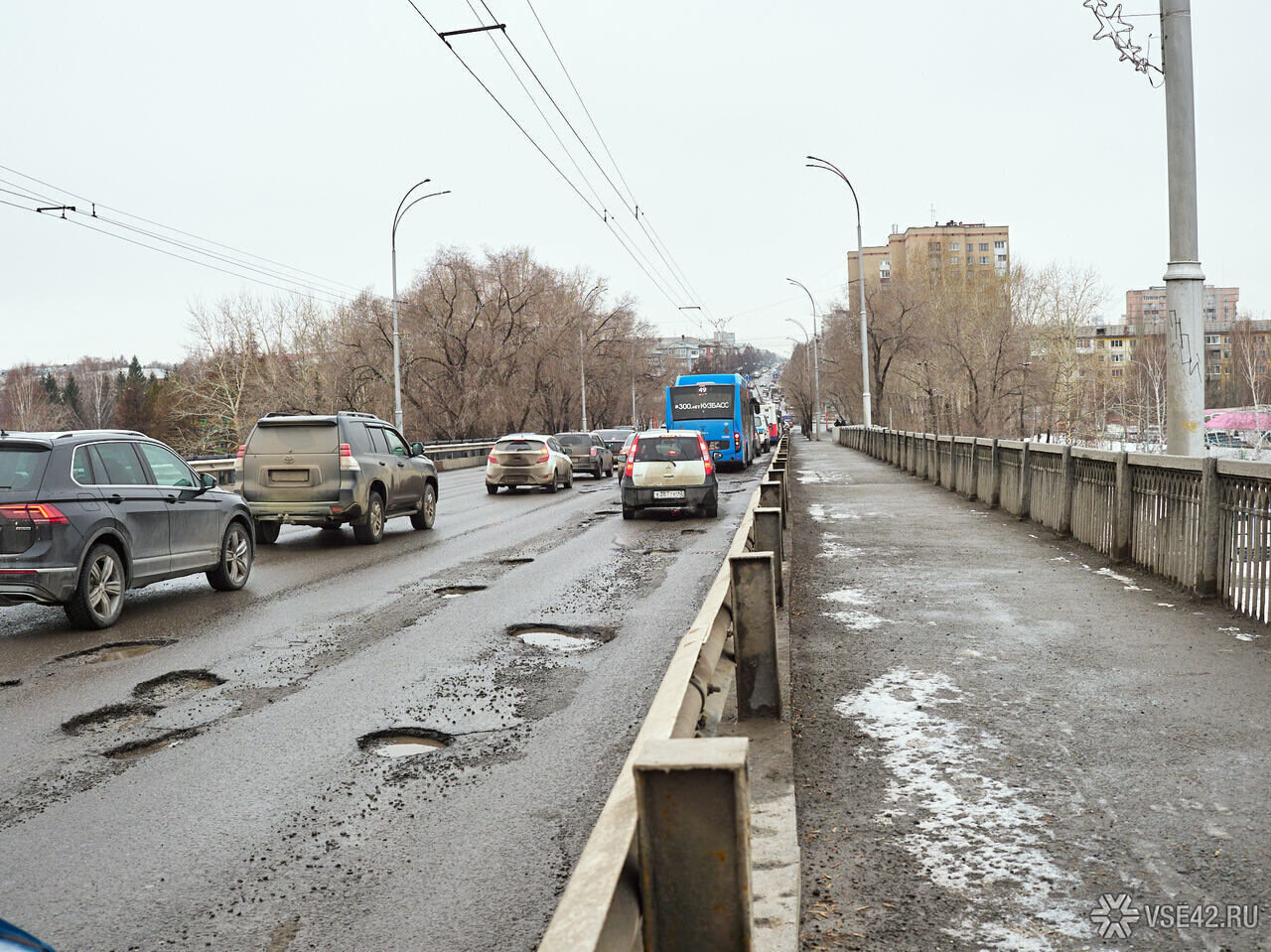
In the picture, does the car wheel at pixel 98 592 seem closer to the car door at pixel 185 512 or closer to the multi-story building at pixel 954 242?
the car door at pixel 185 512

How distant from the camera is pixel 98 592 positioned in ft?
31.7

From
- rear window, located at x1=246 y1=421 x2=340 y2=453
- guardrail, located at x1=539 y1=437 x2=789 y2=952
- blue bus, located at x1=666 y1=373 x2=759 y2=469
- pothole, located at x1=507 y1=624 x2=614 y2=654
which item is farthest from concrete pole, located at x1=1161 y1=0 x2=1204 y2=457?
blue bus, located at x1=666 y1=373 x2=759 y2=469

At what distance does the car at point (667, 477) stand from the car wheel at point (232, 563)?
8.50m

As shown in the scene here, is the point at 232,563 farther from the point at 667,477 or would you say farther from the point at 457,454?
the point at 457,454

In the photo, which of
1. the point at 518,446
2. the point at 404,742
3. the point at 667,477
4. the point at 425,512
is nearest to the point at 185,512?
the point at 404,742

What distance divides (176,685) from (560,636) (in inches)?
113

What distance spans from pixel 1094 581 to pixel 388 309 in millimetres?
62370

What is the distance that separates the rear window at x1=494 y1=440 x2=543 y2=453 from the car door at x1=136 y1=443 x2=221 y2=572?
55.4 feet

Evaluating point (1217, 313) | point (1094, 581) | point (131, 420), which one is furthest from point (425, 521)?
point (1217, 313)

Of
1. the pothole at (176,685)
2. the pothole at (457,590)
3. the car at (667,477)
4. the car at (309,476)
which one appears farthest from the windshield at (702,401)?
the pothole at (176,685)

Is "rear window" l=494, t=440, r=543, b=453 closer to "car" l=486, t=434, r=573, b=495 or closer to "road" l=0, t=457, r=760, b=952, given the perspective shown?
"car" l=486, t=434, r=573, b=495

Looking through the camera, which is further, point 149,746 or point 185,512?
point 185,512

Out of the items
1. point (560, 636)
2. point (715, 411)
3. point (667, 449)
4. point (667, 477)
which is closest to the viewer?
point (560, 636)

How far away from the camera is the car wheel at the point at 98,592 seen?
941cm
